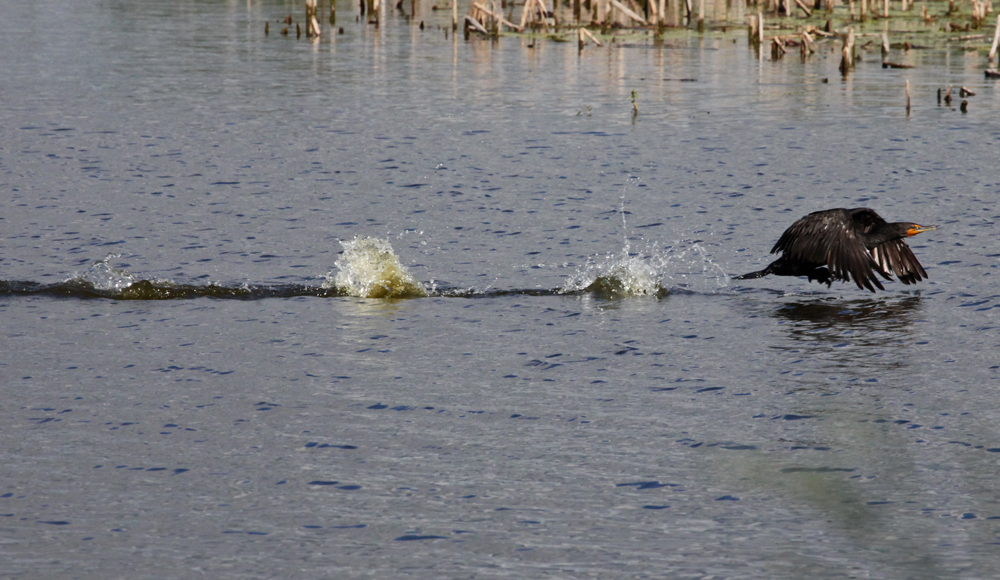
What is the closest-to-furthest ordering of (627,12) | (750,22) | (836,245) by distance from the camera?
(836,245) < (750,22) < (627,12)

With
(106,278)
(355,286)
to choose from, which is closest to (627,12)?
(355,286)

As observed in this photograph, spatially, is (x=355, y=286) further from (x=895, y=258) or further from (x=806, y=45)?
(x=806, y=45)

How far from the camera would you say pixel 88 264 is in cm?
1580

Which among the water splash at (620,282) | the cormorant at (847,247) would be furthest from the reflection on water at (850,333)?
the water splash at (620,282)

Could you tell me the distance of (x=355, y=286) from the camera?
14.9 meters

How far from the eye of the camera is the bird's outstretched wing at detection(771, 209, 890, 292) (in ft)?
44.7

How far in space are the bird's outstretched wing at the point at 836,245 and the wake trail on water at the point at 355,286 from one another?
5.89ft

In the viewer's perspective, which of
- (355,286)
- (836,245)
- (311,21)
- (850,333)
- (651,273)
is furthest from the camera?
(311,21)

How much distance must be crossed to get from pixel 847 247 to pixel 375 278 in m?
5.77

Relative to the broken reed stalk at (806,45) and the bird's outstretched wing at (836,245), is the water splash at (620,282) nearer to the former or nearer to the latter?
the bird's outstretched wing at (836,245)

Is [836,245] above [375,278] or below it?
above

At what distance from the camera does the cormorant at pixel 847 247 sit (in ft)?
44.7

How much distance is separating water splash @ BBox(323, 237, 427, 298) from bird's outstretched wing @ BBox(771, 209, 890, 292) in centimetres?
467

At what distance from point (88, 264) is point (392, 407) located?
7190mm
